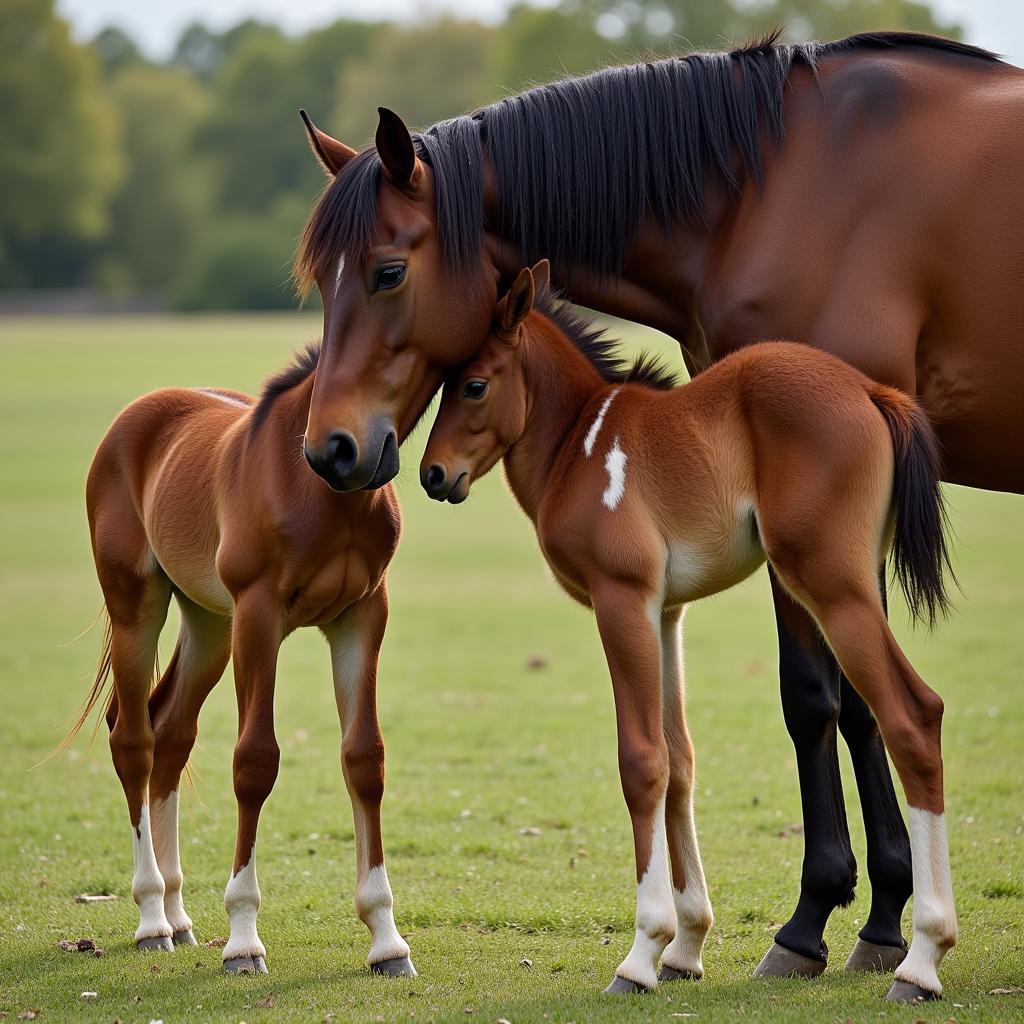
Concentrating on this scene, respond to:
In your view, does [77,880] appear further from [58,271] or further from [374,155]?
[58,271]

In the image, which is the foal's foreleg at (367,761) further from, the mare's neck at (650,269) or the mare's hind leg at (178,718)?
the mare's neck at (650,269)

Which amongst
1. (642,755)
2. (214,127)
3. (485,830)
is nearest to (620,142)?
(642,755)

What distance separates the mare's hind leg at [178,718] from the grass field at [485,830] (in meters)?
0.23

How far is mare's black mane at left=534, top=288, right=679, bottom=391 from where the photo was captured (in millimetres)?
4902

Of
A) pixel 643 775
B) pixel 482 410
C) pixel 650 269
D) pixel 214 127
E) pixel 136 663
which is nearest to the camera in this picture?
pixel 643 775

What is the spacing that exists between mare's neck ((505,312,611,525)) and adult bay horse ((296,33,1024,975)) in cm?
24

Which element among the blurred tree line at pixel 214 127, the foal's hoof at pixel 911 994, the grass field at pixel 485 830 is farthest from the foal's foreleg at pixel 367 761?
the blurred tree line at pixel 214 127

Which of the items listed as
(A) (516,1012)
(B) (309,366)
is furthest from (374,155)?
(A) (516,1012)

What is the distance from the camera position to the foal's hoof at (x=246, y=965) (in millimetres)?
4754

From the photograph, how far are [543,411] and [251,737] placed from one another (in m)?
1.46

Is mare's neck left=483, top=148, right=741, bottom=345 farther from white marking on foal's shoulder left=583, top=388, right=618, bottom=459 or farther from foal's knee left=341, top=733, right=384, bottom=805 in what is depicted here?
foal's knee left=341, top=733, right=384, bottom=805

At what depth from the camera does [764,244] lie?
184 inches

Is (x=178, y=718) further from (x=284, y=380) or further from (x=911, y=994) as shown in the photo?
(x=911, y=994)

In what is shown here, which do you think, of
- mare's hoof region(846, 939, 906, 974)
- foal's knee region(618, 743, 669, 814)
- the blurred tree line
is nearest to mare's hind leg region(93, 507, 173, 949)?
foal's knee region(618, 743, 669, 814)
